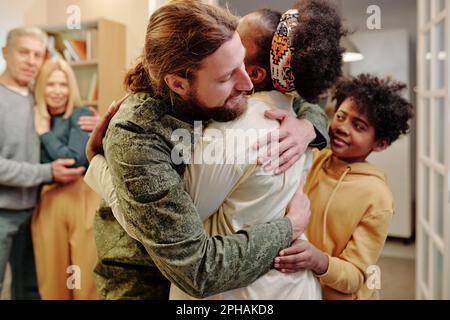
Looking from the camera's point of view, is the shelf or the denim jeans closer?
the shelf

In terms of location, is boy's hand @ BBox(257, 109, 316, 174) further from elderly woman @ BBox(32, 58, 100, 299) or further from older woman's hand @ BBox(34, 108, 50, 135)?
older woman's hand @ BBox(34, 108, 50, 135)

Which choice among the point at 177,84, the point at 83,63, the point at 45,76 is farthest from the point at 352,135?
the point at 45,76

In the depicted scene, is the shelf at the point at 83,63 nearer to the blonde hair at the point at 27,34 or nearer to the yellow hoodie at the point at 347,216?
the blonde hair at the point at 27,34

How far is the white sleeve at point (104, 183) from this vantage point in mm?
653

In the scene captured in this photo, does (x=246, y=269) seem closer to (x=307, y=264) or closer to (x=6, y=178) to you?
(x=307, y=264)

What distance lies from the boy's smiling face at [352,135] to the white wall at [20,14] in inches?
25.2

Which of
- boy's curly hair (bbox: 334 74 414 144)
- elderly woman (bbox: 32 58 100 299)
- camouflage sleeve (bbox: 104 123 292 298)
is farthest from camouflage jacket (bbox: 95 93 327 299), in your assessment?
elderly woman (bbox: 32 58 100 299)

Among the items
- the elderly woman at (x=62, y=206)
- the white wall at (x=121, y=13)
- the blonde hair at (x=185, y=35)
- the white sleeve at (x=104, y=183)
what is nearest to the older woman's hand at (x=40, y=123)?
the elderly woman at (x=62, y=206)

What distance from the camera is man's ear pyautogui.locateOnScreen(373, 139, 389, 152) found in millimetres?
739

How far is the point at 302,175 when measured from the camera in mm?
705

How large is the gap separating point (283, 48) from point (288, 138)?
0.42 feet

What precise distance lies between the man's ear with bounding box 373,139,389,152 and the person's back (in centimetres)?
13

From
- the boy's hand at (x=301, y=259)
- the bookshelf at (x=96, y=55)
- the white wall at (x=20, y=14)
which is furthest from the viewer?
the white wall at (x=20, y=14)
